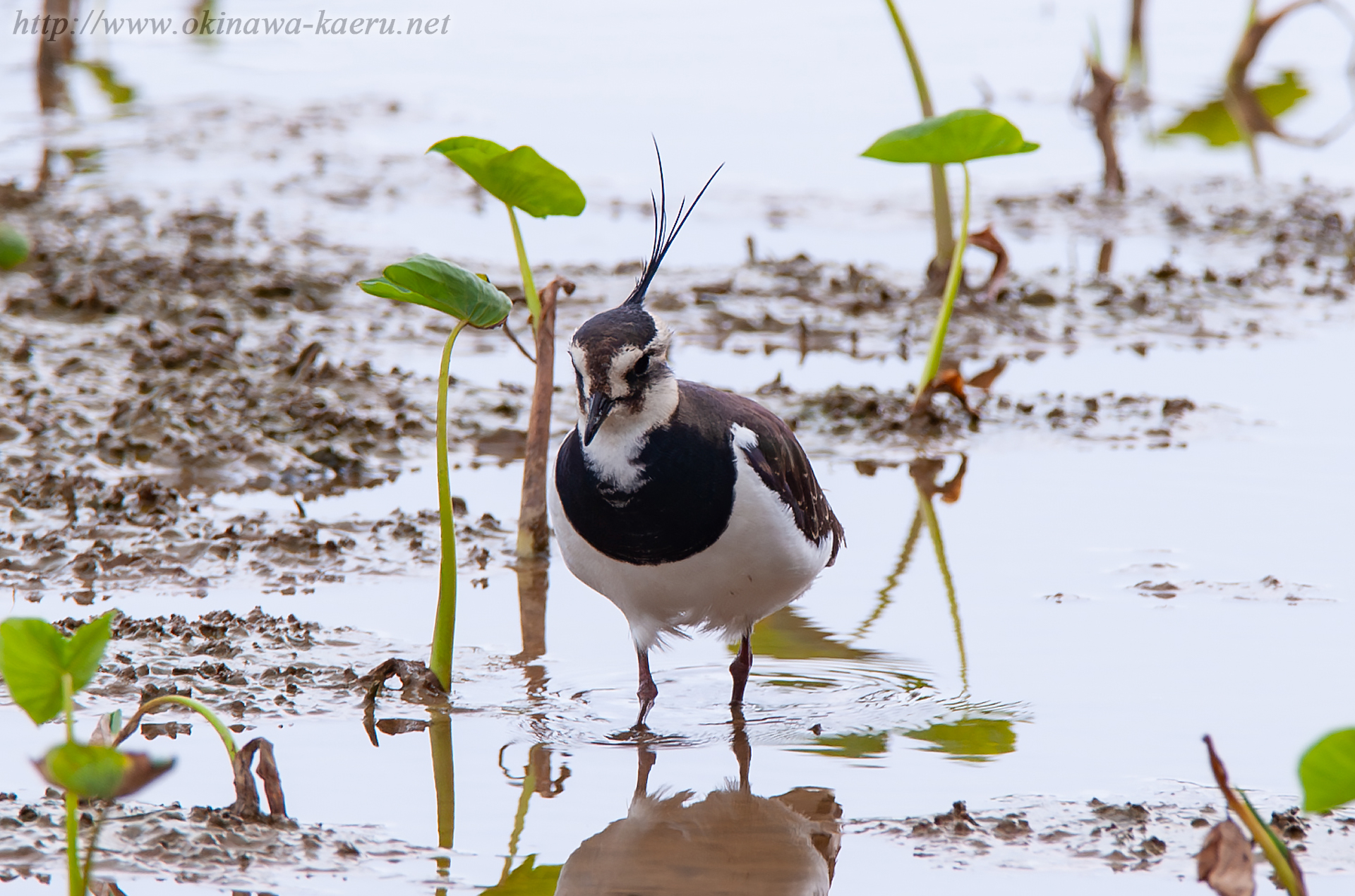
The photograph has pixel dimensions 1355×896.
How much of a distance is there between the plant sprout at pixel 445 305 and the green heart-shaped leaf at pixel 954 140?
1.89 metres

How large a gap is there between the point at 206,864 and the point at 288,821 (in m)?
0.20

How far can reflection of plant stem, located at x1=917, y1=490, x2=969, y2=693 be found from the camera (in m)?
4.47

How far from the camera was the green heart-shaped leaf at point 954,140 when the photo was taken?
17.3 feet

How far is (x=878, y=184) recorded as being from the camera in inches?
418

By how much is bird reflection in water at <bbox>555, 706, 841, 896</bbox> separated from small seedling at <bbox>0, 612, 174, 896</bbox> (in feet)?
3.35

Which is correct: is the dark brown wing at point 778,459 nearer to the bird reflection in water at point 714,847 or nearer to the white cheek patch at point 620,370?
the white cheek patch at point 620,370

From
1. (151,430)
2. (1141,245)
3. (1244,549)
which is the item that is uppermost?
(1141,245)

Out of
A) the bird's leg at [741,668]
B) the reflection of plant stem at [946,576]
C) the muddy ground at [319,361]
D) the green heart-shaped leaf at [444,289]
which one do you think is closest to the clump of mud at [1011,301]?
the muddy ground at [319,361]

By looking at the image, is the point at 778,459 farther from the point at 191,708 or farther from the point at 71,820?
the point at 71,820

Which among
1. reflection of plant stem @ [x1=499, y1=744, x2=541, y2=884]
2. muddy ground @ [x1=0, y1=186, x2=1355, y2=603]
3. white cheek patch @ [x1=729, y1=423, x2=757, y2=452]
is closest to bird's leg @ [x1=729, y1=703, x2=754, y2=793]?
reflection of plant stem @ [x1=499, y1=744, x2=541, y2=884]

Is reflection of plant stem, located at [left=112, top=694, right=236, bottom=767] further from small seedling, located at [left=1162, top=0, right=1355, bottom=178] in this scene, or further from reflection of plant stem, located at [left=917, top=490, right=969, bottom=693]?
small seedling, located at [left=1162, top=0, right=1355, bottom=178]

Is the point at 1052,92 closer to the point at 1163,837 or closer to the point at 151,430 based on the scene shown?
the point at 151,430

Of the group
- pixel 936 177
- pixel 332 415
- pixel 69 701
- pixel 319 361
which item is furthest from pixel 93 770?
pixel 936 177

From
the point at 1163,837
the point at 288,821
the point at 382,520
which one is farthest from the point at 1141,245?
the point at 288,821
